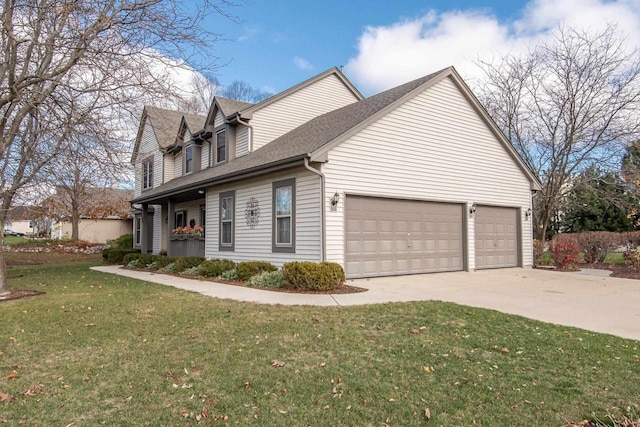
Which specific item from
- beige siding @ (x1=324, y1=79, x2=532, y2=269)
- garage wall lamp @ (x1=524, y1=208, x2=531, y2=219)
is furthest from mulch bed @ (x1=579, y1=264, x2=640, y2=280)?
garage wall lamp @ (x1=524, y1=208, x2=531, y2=219)

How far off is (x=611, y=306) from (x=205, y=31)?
9.17m

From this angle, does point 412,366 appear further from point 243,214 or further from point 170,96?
point 243,214

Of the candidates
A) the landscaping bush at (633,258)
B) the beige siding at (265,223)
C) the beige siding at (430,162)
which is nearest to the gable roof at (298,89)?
the beige siding at (265,223)

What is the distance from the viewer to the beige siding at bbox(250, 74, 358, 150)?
1546cm

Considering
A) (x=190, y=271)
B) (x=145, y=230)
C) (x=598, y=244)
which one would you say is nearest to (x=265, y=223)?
(x=190, y=271)

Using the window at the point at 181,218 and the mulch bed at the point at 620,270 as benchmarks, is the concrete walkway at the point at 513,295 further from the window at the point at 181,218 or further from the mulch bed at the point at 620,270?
the window at the point at 181,218

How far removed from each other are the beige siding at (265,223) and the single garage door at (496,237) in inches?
238

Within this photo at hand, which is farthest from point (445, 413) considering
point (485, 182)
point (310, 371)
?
point (485, 182)

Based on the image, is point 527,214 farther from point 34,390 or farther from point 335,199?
point 34,390

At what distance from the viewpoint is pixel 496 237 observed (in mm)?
14312

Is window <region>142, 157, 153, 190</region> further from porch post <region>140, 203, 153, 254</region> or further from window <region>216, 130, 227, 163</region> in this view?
window <region>216, 130, 227, 163</region>

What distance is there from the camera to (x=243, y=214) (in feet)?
43.1

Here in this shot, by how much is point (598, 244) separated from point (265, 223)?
12403mm

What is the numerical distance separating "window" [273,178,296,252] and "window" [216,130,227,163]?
516 cm
